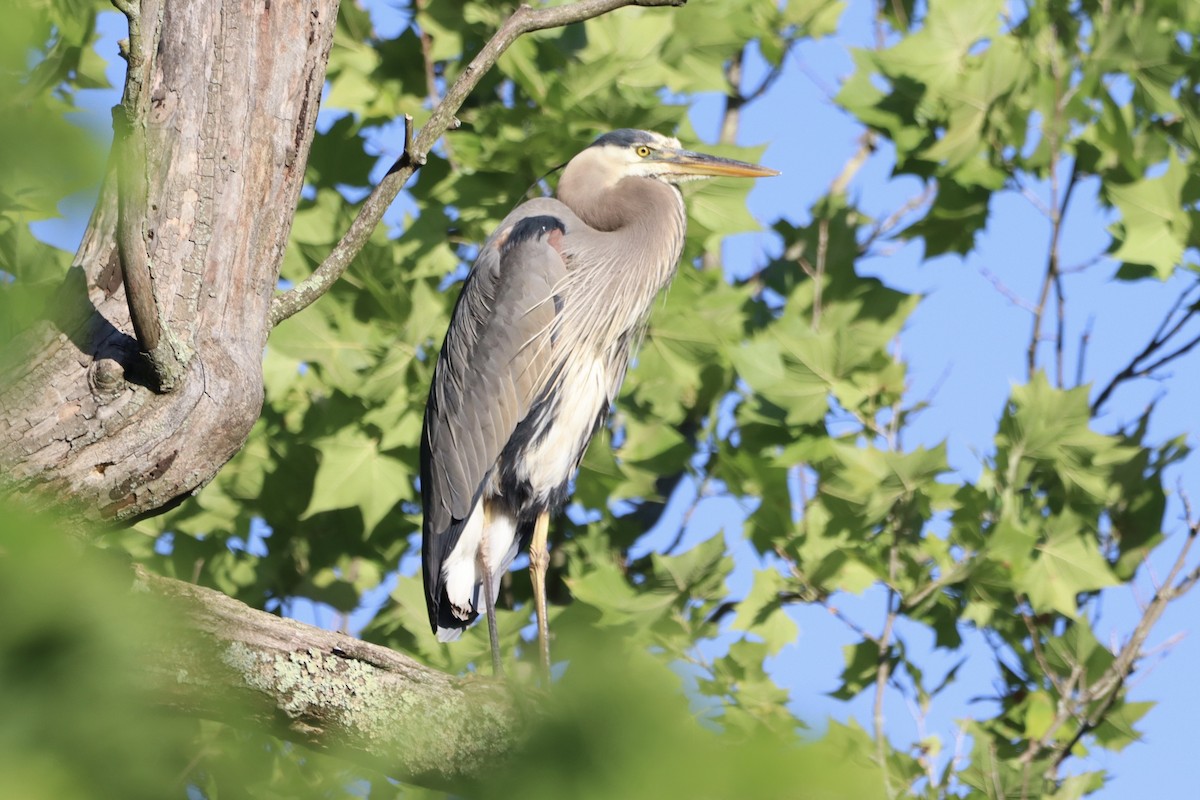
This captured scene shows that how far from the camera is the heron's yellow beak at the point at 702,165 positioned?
13.3ft

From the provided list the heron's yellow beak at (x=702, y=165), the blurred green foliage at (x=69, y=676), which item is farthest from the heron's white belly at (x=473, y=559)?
the blurred green foliage at (x=69, y=676)

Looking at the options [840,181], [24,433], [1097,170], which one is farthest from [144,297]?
[840,181]

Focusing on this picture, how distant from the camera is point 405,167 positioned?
89.1 inches

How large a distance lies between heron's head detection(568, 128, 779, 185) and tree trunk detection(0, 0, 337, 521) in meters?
1.93

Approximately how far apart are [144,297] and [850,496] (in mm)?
2631

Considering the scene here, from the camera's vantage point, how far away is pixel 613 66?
393 centimetres

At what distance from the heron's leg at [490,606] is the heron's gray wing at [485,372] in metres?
0.10

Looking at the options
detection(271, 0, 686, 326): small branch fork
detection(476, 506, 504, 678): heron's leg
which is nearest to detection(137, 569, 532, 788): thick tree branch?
detection(271, 0, 686, 326): small branch fork

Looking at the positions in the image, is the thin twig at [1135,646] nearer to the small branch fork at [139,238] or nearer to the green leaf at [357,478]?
the green leaf at [357,478]

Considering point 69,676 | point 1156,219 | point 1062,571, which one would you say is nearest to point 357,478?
point 1062,571

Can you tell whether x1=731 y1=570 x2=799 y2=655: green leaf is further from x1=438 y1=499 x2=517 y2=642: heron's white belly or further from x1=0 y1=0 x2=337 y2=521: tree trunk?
x1=0 y1=0 x2=337 y2=521: tree trunk

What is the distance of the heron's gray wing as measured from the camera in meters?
3.62

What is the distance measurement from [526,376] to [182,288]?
1.80m

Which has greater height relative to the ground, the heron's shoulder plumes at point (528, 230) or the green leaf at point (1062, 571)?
the heron's shoulder plumes at point (528, 230)
